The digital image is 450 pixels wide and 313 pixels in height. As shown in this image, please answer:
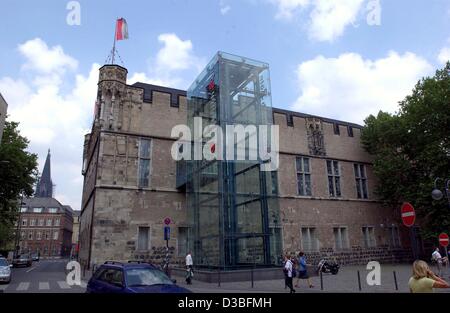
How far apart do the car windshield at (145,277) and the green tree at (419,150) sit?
22261mm

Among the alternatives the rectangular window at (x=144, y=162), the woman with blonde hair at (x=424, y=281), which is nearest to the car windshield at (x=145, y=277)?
the woman with blonde hair at (x=424, y=281)

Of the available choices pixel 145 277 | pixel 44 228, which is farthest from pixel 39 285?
pixel 44 228

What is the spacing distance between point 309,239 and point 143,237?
12.8 meters

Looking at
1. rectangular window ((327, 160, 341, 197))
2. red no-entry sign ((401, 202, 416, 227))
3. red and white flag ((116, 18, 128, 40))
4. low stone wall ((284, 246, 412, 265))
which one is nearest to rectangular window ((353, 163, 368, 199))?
rectangular window ((327, 160, 341, 197))

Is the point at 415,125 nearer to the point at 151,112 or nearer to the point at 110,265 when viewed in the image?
the point at 151,112

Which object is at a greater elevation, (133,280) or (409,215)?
(409,215)

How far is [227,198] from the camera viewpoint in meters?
18.3

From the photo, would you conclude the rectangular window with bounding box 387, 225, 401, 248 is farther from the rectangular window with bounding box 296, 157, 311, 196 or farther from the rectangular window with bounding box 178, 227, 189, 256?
the rectangular window with bounding box 178, 227, 189, 256

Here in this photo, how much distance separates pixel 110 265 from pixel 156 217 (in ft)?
44.8

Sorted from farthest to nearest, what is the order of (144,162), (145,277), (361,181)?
(361,181) → (144,162) → (145,277)

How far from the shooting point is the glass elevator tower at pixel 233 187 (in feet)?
59.5

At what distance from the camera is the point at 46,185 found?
119312 mm

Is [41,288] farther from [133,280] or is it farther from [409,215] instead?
[409,215]

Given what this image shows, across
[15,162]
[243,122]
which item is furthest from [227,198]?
[15,162]
